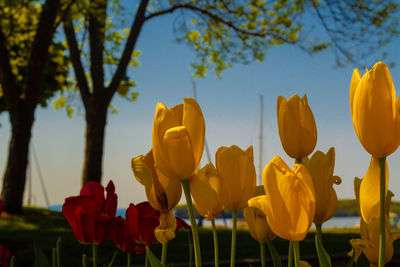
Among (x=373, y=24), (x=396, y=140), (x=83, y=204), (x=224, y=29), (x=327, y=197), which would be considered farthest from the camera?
(x=224, y=29)

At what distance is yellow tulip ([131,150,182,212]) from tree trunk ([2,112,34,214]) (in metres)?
8.84

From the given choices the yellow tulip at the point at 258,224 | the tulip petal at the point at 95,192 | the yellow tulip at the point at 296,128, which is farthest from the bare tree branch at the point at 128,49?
the yellow tulip at the point at 296,128

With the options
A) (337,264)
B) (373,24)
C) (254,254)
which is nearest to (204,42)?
(373,24)

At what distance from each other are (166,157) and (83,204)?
54 cm

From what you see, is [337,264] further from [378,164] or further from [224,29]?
[224,29]

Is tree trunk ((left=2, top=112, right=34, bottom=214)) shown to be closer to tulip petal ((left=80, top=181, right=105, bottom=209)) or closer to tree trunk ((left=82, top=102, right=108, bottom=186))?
tree trunk ((left=82, top=102, right=108, bottom=186))

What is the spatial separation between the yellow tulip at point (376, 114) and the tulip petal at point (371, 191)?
4cm

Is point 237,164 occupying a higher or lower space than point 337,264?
higher

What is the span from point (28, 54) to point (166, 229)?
1147cm

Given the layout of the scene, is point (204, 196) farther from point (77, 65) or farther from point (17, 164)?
point (77, 65)

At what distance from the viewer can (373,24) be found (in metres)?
10.7

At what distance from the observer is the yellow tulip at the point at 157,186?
92 centimetres

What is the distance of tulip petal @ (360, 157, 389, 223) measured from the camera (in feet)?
2.44

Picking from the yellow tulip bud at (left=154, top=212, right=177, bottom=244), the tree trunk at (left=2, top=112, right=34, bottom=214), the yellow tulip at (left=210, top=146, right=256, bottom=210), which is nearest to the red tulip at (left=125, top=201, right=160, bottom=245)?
the yellow tulip bud at (left=154, top=212, right=177, bottom=244)
